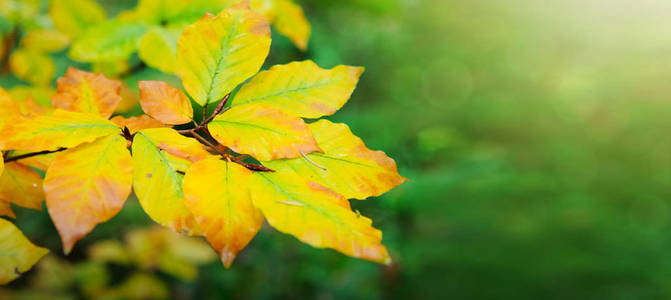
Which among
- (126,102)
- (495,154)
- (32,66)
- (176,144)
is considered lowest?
(32,66)

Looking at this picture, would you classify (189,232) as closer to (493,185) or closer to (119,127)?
(119,127)

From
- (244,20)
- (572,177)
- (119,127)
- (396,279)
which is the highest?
(572,177)

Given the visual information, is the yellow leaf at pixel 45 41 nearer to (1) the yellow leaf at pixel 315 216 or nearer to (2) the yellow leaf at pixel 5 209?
(2) the yellow leaf at pixel 5 209

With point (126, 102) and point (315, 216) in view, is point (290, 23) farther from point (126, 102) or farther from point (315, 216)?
point (315, 216)

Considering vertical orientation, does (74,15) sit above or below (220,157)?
below

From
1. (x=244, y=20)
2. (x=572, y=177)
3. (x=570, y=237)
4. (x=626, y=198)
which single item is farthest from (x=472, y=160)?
(x=626, y=198)

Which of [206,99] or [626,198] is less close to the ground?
[626,198]

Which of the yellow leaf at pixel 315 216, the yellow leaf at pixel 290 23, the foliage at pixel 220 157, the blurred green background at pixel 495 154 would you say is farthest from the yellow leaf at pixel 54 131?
the blurred green background at pixel 495 154

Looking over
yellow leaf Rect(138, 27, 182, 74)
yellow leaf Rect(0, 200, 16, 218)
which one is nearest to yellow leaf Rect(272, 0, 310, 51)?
yellow leaf Rect(138, 27, 182, 74)

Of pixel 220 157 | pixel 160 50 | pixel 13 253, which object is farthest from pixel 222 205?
pixel 160 50
